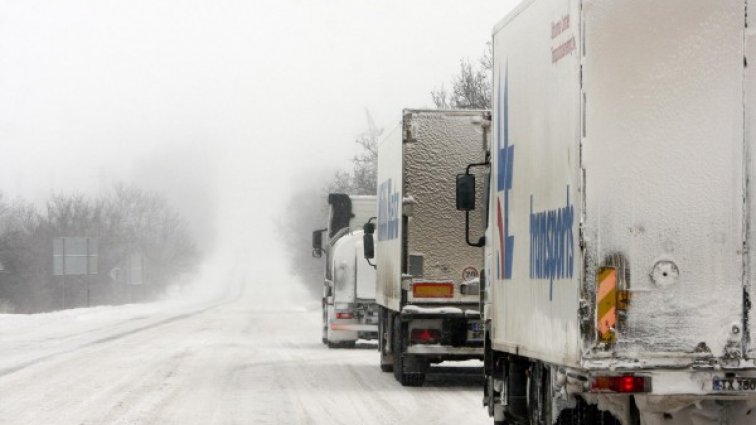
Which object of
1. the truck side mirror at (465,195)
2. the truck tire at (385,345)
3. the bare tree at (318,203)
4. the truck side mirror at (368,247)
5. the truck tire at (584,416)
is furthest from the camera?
the bare tree at (318,203)

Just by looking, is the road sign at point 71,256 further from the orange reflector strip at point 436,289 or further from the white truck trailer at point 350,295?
the orange reflector strip at point 436,289

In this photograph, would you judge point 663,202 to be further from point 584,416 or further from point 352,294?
point 352,294

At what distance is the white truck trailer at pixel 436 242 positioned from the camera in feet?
63.0

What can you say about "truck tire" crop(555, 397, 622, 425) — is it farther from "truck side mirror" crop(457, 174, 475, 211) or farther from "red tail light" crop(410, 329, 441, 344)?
"red tail light" crop(410, 329, 441, 344)

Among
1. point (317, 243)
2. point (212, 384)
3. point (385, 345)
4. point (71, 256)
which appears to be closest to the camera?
point (212, 384)

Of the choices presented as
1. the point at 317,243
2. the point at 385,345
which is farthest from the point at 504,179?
the point at 317,243

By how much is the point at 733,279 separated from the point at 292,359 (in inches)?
734

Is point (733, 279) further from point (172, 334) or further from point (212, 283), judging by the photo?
point (212, 283)

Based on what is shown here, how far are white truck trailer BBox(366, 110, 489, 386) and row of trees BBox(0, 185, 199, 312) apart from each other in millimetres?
50381

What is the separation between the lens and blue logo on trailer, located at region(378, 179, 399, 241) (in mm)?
20141

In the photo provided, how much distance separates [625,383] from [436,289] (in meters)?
10.8

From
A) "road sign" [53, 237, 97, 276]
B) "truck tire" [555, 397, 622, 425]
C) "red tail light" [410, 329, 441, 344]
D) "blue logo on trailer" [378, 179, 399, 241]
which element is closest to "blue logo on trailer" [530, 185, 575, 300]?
"truck tire" [555, 397, 622, 425]

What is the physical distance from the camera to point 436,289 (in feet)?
63.2

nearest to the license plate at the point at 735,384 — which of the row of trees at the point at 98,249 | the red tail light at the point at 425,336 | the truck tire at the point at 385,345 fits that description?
the red tail light at the point at 425,336
